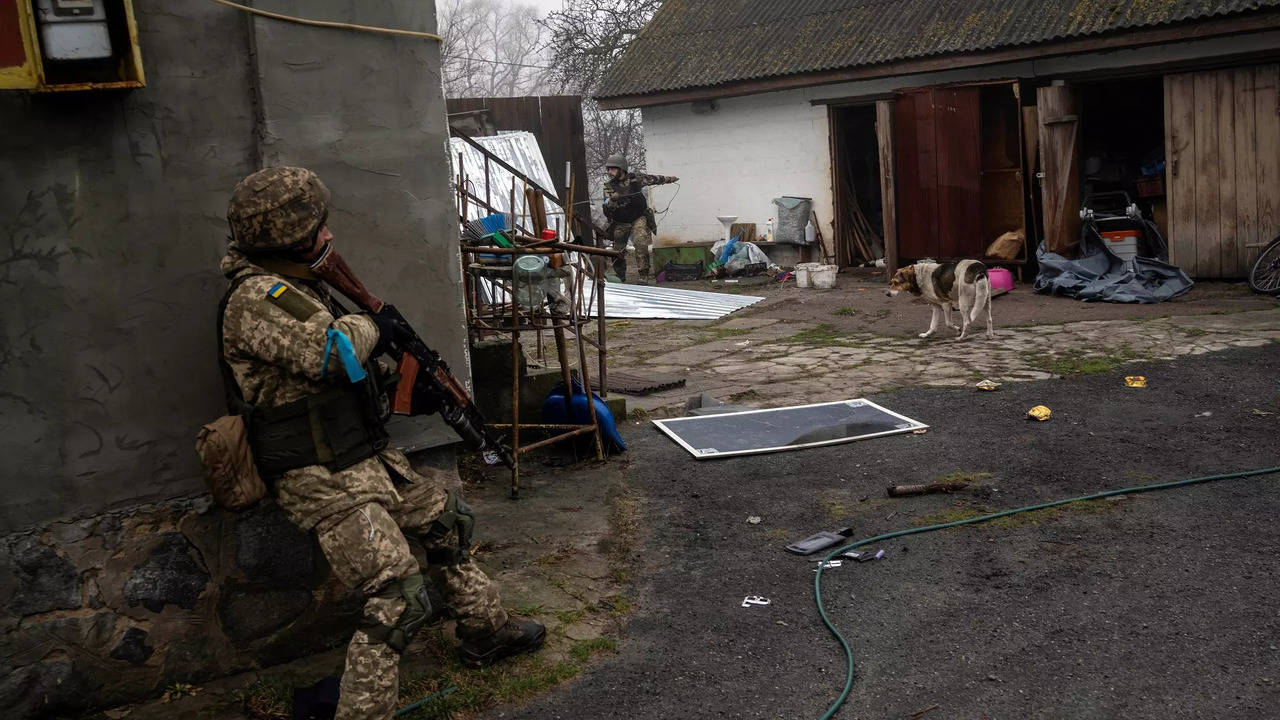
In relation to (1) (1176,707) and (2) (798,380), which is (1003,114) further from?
(1) (1176,707)

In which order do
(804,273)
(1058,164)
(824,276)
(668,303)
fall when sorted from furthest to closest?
(804,273), (824,276), (668,303), (1058,164)

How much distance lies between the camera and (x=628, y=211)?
1528 centimetres

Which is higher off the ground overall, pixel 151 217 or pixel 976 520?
pixel 151 217

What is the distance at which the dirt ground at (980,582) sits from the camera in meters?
3.33

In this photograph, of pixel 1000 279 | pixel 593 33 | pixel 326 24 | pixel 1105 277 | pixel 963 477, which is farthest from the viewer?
pixel 593 33

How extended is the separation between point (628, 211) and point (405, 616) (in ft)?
40.8

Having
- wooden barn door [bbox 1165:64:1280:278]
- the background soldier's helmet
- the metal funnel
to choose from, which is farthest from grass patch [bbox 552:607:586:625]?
the metal funnel

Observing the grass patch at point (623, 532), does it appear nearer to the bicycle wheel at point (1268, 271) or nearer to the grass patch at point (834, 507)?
the grass patch at point (834, 507)

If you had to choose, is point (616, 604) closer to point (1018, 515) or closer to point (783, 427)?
point (1018, 515)

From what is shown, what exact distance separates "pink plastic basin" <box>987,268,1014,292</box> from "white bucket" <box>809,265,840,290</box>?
220 centimetres

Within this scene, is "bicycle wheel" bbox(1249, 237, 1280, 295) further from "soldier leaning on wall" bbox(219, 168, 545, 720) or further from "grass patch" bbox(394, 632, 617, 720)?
"soldier leaning on wall" bbox(219, 168, 545, 720)

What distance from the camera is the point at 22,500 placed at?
3.35 metres

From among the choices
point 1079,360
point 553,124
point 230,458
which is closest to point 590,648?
point 230,458

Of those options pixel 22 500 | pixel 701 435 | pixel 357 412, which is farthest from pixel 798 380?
pixel 22 500
